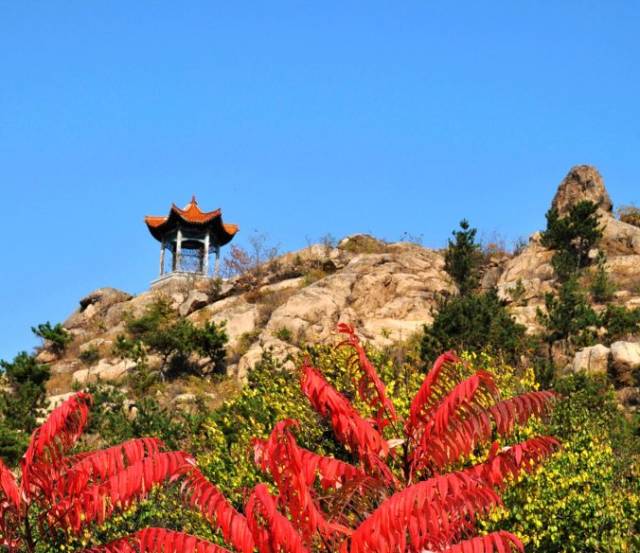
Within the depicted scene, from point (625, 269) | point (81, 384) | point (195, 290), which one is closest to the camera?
point (81, 384)

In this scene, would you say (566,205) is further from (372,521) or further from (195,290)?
(372,521)

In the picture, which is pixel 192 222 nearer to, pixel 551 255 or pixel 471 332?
pixel 551 255

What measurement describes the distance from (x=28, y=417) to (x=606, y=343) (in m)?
20.6

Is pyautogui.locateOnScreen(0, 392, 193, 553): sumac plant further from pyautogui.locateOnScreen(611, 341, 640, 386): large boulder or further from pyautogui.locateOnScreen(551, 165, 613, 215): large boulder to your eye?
pyautogui.locateOnScreen(551, 165, 613, 215): large boulder

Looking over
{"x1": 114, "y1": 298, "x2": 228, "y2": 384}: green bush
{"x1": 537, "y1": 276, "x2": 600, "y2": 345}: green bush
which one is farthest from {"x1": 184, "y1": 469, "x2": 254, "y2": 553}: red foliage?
{"x1": 114, "y1": 298, "x2": 228, "y2": 384}: green bush

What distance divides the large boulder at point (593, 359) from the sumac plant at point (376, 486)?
22.3 meters

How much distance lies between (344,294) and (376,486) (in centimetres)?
3397

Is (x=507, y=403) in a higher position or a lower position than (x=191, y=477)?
higher

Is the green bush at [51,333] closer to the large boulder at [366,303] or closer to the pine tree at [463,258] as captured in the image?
the large boulder at [366,303]

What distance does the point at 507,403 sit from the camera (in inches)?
364

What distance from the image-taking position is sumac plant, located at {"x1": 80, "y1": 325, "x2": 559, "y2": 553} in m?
7.33

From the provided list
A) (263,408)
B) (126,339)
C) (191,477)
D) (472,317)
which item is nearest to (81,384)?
(126,339)

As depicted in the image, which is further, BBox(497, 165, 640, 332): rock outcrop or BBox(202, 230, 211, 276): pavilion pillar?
BBox(202, 230, 211, 276): pavilion pillar

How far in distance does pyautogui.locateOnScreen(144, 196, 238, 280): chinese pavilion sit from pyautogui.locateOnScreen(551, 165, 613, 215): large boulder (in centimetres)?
1975
